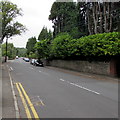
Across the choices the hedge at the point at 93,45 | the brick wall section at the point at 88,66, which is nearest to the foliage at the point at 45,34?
the brick wall section at the point at 88,66

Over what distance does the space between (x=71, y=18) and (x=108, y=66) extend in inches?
1057

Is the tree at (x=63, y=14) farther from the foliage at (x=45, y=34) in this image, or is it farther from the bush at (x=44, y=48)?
the foliage at (x=45, y=34)

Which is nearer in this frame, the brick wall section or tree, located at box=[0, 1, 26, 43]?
the brick wall section

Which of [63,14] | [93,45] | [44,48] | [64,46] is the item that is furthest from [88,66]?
[63,14]

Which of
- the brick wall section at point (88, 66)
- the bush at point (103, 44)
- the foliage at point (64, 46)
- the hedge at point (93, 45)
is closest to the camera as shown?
the bush at point (103, 44)

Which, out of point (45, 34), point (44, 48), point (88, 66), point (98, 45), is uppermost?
point (45, 34)

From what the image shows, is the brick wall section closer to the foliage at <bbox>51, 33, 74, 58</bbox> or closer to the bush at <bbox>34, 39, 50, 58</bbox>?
the foliage at <bbox>51, 33, 74, 58</bbox>

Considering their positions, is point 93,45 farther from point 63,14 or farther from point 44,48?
point 63,14

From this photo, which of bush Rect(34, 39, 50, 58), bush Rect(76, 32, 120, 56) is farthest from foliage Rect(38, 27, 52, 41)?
bush Rect(76, 32, 120, 56)

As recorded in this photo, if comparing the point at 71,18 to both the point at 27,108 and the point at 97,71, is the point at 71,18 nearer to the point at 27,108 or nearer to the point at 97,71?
the point at 97,71

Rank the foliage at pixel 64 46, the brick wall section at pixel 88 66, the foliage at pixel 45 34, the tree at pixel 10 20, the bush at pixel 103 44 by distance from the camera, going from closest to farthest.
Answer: the bush at pixel 103 44, the brick wall section at pixel 88 66, the foliage at pixel 64 46, the tree at pixel 10 20, the foliage at pixel 45 34

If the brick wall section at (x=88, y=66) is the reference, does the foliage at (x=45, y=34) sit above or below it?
above

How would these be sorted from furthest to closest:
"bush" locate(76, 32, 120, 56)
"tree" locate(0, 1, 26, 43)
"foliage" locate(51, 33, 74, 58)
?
"tree" locate(0, 1, 26, 43)
"foliage" locate(51, 33, 74, 58)
"bush" locate(76, 32, 120, 56)

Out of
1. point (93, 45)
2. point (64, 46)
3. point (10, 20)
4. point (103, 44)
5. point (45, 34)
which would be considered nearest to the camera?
point (103, 44)
